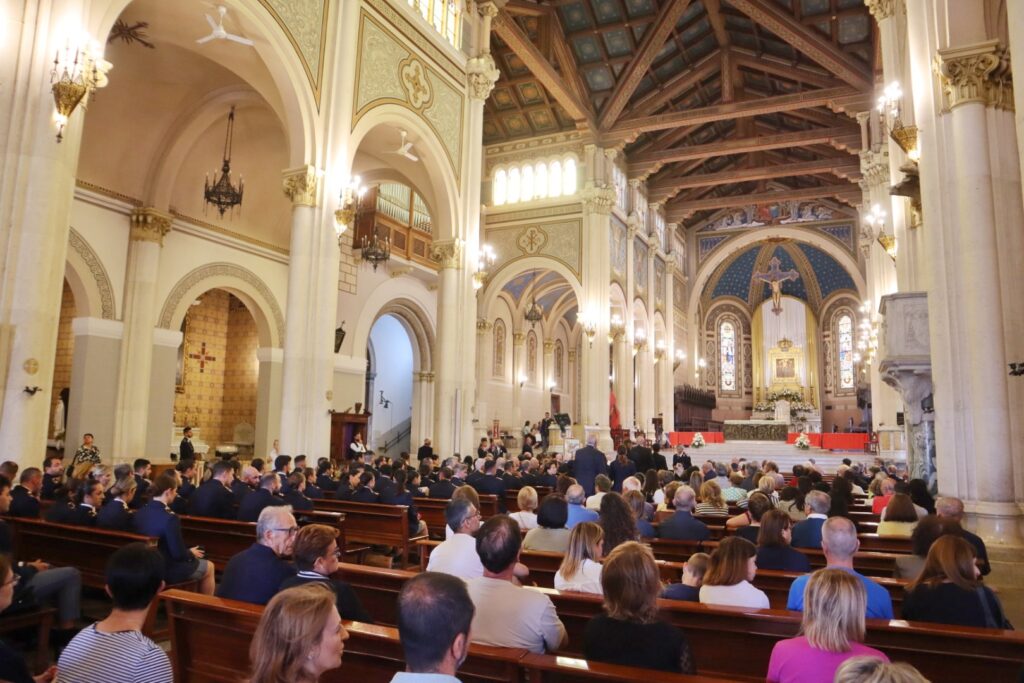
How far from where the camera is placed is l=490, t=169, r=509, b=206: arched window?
947 inches

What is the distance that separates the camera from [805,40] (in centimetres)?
1873

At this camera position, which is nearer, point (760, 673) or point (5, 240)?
point (760, 673)

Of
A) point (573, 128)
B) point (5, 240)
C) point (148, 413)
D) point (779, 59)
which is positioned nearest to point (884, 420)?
point (779, 59)

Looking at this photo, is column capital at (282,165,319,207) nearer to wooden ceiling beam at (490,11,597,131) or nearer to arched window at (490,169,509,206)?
wooden ceiling beam at (490,11,597,131)

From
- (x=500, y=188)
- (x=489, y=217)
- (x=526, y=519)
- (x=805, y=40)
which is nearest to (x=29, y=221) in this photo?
(x=526, y=519)

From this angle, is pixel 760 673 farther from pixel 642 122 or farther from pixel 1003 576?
pixel 642 122

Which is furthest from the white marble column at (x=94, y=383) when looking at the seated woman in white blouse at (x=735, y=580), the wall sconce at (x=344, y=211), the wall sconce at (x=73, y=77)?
the seated woman in white blouse at (x=735, y=580)

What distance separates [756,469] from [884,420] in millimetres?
11493

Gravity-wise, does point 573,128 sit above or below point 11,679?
above

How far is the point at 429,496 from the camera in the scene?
29.5ft

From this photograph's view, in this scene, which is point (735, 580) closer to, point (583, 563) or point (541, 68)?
point (583, 563)

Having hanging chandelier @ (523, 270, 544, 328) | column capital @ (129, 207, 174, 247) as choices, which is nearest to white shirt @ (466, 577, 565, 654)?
column capital @ (129, 207, 174, 247)

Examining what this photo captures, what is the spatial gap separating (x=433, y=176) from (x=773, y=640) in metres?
12.8

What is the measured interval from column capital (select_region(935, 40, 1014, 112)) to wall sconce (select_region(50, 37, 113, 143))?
846 cm
